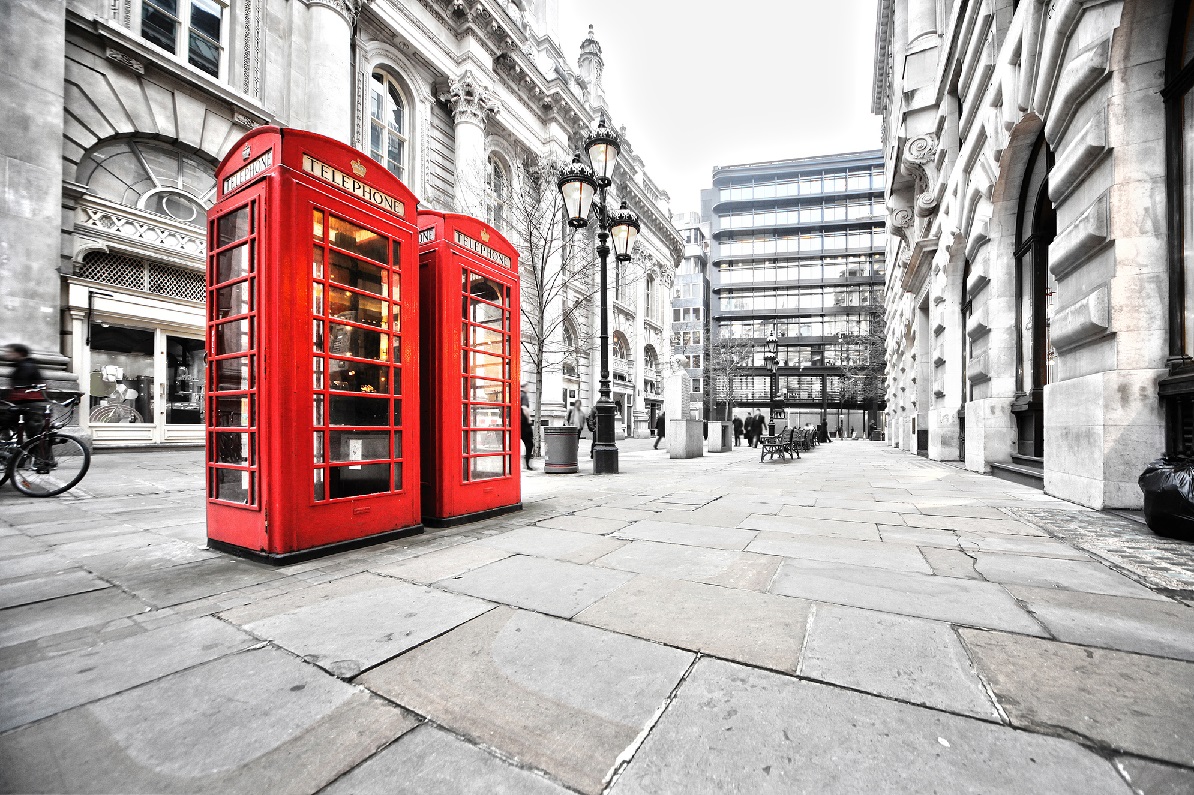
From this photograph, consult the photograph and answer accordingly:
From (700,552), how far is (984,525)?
295 centimetres

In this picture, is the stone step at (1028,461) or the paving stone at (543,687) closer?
the paving stone at (543,687)

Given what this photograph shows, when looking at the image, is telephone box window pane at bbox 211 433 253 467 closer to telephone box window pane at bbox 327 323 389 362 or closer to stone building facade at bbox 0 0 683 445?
telephone box window pane at bbox 327 323 389 362

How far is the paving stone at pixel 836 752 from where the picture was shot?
4.37 ft

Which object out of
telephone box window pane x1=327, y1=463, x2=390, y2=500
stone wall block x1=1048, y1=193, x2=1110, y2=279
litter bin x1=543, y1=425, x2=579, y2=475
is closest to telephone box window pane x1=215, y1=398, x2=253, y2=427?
telephone box window pane x1=327, y1=463, x2=390, y2=500

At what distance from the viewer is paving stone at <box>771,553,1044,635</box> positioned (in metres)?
2.47

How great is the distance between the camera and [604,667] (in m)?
1.97

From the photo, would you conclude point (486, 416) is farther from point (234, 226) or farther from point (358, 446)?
point (234, 226)

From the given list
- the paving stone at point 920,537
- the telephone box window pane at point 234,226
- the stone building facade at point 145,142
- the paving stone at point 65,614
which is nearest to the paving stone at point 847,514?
the paving stone at point 920,537

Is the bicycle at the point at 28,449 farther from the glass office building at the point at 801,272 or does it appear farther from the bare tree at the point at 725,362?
the glass office building at the point at 801,272

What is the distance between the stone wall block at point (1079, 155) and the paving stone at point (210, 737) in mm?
7251

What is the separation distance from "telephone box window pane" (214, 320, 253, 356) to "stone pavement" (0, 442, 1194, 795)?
151 centimetres

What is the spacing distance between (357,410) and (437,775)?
3.09 metres

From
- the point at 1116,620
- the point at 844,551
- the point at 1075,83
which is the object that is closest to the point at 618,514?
the point at 844,551

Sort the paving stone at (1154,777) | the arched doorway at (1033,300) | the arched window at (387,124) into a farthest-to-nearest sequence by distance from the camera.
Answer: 1. the arched window at (387,124)
2. the arched doorway at (1033,300)
3. the paving stone at (1154,777)
